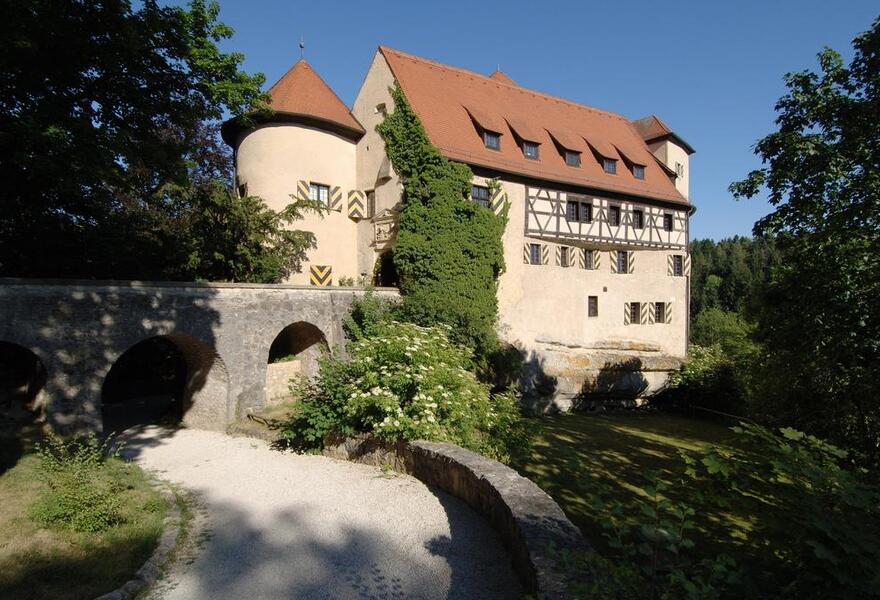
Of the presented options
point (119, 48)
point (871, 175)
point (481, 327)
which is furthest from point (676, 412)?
point (119, 48)

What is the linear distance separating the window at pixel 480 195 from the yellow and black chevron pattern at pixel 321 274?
5.78 meters

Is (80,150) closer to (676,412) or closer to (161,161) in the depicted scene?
(161,161)

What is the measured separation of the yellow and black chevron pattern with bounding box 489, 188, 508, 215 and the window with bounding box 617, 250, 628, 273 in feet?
22.7

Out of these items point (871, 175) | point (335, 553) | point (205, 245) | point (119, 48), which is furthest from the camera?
point (205, 245)

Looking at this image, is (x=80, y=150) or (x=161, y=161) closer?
(x=80, y=150)

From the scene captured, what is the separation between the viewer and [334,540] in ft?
19.1

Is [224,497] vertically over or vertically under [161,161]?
under

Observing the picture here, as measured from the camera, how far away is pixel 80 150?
919 cm

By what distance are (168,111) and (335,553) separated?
1000 cm

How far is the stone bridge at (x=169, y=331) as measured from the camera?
412 inches

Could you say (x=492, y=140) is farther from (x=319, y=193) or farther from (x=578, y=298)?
(x=578, y=298)

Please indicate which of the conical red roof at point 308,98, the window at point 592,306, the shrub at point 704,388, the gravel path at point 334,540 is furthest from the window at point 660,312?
the gravel path at point 334,540

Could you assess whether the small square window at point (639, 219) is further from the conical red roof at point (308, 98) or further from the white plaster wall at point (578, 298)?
the conical red roof at point (308, 98)

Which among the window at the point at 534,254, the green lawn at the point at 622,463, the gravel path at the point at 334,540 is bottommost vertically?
the green lawn at the point at 622,463
